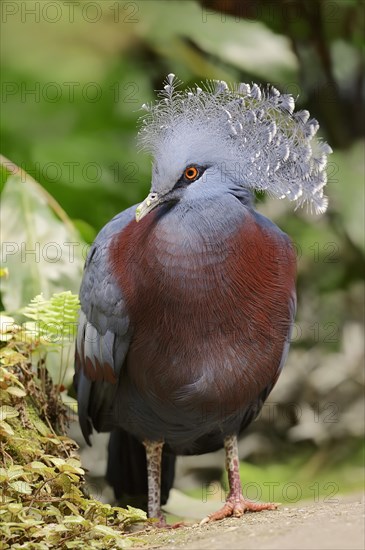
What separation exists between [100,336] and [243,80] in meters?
2.99

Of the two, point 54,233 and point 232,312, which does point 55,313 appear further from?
point 54,233

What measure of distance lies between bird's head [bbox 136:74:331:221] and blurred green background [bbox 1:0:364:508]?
215 cm

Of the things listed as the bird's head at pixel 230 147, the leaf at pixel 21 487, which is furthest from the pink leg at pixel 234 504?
the bird's head at pixel 230 147

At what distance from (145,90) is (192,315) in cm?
333

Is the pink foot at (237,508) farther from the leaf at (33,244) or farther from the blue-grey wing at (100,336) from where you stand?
the leaf at (33,244)

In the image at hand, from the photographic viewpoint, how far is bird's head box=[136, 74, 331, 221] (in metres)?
3.37

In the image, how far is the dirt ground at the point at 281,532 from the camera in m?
2.57

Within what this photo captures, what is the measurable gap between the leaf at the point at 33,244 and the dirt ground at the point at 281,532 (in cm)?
148

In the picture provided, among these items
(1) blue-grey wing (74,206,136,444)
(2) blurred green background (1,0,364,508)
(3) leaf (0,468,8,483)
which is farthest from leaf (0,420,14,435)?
(2) blurred green background (1,0,364,508)

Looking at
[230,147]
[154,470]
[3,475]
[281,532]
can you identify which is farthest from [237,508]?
[230,147]

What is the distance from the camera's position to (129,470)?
432cm

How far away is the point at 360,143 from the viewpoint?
6277 millimetres

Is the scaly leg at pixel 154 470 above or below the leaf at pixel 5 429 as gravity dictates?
below

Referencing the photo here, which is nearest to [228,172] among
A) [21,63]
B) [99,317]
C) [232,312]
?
[232,312]
